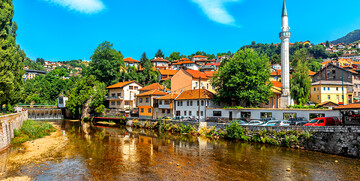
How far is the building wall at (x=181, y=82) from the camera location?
54484mm

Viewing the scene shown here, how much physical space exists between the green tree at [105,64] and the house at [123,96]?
7.97 metres

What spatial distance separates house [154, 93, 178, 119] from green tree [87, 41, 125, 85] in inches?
1118

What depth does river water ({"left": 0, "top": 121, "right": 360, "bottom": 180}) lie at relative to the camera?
17.1 metres

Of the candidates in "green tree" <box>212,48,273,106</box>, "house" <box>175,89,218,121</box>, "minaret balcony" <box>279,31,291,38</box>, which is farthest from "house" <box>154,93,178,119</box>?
"minaret balcony" <box>279,31,291,38</box>

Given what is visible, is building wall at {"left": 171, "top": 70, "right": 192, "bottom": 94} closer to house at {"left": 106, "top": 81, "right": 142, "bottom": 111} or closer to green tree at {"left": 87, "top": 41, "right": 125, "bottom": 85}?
house at {"left": 106, "top": 81, "right": 142, "bottom": 111}

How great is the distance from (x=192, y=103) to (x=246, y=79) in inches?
435

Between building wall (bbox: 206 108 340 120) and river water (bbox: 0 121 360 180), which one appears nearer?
river water (bbox: 0 121 360 180)

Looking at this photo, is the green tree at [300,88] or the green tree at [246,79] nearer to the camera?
the green tree at [246,79]

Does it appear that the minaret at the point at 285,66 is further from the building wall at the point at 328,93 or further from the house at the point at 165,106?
the house at the point at 165,106

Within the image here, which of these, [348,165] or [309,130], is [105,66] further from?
[348,165]

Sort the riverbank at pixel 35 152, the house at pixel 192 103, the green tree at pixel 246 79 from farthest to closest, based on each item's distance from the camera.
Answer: the house at pixel 192 103, the green tree at pixel 246 79, the riverbank at pixel 35 152

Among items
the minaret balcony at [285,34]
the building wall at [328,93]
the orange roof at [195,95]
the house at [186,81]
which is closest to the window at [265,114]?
the orange roof at [195,95]

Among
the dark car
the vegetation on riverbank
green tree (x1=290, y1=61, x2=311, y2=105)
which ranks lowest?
the vegetation on riverbank

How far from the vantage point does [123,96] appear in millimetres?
63625
